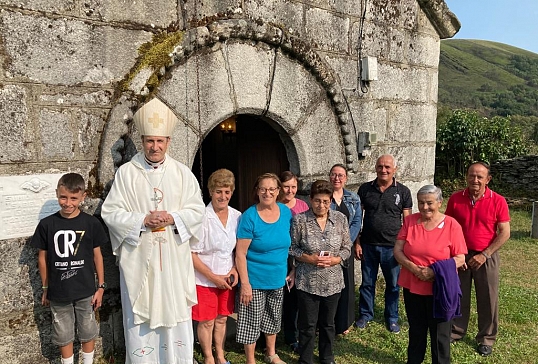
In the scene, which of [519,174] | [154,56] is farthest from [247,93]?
[519,174]

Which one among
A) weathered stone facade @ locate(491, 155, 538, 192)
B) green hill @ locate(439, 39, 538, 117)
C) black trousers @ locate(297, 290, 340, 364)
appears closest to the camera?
black trousers @ locate(297, 290, 340, 364)

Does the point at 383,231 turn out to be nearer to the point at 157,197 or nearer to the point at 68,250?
the point at 157,197

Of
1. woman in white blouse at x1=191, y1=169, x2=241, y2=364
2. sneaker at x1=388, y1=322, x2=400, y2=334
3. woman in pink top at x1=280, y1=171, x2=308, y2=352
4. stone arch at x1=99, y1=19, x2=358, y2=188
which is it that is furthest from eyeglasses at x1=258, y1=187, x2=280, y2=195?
sneaker at x1=388, y1=322, x2=400, y2=334

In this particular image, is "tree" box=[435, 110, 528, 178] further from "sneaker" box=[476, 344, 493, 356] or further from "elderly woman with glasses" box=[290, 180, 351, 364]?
"elderly woman with glasses" box=[290, 180, 351, 364]

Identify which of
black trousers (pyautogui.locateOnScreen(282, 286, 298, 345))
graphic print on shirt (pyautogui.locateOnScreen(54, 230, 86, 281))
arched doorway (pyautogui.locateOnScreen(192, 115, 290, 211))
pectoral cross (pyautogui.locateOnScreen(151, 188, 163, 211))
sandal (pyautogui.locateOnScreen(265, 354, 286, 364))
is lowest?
sandal (pyautogui.locateOnScreen(265, 354, 286, 364))

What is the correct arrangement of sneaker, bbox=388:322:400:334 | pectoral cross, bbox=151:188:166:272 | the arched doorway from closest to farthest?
pectoral cross, bbox=151:188:166:272 < sneaker, bbox=388:322:400:334 < the arched doorway

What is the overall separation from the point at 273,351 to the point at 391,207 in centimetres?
174

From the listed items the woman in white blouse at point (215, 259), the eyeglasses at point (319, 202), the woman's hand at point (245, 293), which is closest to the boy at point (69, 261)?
the woman in white blouse at point (215, 259)

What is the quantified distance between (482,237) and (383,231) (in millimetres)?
869

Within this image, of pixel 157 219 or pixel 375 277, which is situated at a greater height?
pixel 157 219

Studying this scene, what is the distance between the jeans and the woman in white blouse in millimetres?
1603

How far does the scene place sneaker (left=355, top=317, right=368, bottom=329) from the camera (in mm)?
4344

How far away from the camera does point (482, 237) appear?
3828mm

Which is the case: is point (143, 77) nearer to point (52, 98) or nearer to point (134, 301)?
point (52, 98)
